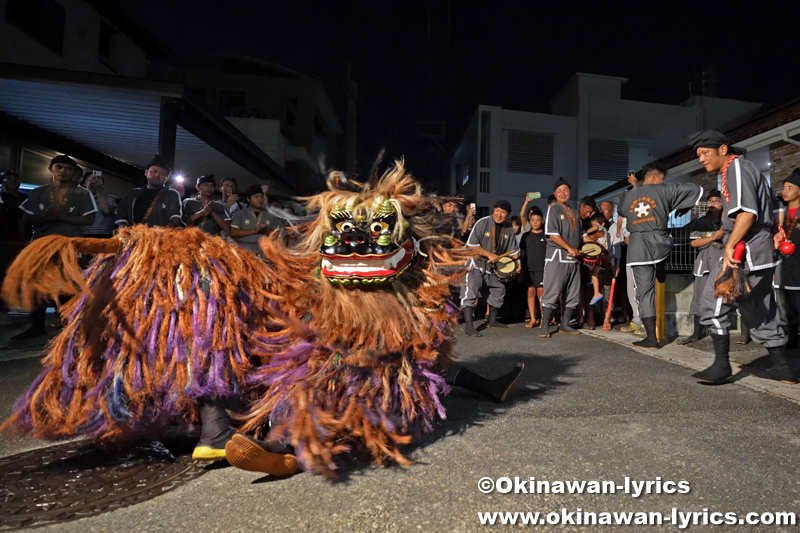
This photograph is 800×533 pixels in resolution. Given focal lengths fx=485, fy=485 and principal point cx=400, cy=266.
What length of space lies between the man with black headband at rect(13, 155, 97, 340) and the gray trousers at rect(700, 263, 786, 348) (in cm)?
588

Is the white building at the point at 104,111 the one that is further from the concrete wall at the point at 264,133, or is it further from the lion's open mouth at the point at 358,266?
the lion's open mouth at the point at 358,266

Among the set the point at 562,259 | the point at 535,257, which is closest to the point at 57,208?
the point at 562,259

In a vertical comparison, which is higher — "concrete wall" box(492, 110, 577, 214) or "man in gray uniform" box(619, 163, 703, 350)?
"concrete wall" box(492, 110, 577, 214)

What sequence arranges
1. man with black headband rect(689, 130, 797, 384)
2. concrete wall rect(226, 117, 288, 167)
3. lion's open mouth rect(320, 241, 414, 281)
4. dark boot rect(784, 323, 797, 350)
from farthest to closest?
concrete wall rect(226, 117, 288, 167) → dark boot rect(784, 323, 797, 350) → man with black headband rect(689, 130, 797, 384) → lion's open mouth rect(320, 241, 414, 281)

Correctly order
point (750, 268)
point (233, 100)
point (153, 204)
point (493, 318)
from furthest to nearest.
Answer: point (233, 100), point (493, 318), point (153, 204), point (750, 268)

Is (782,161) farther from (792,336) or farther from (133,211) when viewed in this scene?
(133,211)

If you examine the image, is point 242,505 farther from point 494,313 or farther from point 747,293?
point 494,313

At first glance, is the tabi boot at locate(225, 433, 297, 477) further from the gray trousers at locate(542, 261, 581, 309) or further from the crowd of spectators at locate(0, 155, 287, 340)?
the gray trousers at locate(542, 261, 581, 309)

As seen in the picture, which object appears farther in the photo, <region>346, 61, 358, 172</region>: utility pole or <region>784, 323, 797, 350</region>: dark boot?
<region>346, 61, 358, 172</region>: utility pole

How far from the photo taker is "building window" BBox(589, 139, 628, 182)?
66.4 feet

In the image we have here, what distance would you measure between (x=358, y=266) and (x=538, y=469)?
1.08 m

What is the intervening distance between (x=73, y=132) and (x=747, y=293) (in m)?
11.5

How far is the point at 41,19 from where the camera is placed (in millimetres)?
11359

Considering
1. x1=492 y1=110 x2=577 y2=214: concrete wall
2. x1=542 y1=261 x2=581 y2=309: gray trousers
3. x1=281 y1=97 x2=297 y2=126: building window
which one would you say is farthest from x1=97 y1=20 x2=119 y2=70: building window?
x1=542 y1=261 x2=581 y2=309: gray trousers
